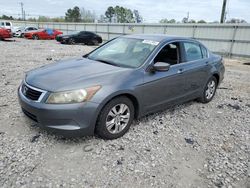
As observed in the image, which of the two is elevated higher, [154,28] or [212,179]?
[154,28]

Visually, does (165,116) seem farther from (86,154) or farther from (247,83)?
(247,83)

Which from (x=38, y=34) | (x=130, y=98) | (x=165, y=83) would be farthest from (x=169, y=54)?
(x=38, y=34)

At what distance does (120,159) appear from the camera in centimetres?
294

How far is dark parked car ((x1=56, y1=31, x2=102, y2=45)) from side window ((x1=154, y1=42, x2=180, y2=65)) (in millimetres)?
17356

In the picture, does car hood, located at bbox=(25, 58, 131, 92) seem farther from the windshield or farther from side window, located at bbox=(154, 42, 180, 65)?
side window, located at bbox=(154, 42, 180, 65)

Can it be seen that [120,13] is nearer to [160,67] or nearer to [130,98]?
[160,67]

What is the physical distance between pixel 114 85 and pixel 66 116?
0.77 metres

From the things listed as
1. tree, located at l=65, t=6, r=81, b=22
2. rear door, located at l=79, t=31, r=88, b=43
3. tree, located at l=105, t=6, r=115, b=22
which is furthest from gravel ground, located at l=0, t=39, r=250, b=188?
tree, located at l=105, t=6, r=115, b=22

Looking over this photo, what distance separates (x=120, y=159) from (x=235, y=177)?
1.43 m

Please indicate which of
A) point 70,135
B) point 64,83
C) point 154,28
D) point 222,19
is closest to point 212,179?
point 70,135

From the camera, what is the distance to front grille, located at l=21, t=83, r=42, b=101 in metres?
2.99

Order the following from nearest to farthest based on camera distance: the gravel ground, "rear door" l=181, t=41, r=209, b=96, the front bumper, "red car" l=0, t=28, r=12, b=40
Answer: the gravel ground
the front bumper
"rear door" l=181, t=41, r=209, b=96
"red car" l=0, t=28, r=12, b=40

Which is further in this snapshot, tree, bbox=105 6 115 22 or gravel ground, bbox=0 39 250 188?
tree, bbox=105 6 115 22

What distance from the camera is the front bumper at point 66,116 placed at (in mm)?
2846
